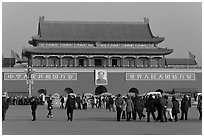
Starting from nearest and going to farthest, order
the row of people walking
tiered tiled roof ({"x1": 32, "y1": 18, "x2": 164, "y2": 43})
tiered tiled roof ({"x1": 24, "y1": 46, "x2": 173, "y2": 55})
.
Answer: the row of people walking, tiered tiled roof ({"x1": 24, "y1": 46, "x2": 173, "y2": 55}), tiered tiled roof ({"x1": 32, "y1": 18, "x2": 164, "y2": 43})

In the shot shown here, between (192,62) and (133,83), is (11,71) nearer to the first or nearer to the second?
(133,83)

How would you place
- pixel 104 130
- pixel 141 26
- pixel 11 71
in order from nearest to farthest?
pixel 104 130 → pixel 11 71 → pixel 141 26

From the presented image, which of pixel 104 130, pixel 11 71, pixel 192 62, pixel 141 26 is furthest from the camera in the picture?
pixel 192 62

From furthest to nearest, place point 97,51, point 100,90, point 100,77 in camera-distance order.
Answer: point 100,90, point 97,51, point 100,77

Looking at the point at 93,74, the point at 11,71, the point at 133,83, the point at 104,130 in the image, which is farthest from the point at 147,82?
the point at 104,130

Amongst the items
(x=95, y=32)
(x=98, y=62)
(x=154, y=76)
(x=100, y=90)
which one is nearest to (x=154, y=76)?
(x=154, y=76)

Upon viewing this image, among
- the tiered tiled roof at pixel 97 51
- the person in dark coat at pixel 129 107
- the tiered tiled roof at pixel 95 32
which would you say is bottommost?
the person in dark coat at pixel 129 107

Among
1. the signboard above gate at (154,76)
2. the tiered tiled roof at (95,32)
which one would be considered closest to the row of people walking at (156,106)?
the signboard above gate at (154,76)

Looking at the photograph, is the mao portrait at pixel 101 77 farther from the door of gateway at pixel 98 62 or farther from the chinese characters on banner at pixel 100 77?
the door of gateway at pixel 98 62

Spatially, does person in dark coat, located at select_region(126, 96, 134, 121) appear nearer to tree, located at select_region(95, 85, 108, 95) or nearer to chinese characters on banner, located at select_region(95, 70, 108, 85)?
chinese characters on banner, located at select_region(95, 70, 108, 85)

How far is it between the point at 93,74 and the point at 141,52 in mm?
5560

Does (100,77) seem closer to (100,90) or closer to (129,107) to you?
(100,90)

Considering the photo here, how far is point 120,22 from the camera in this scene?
59781mm

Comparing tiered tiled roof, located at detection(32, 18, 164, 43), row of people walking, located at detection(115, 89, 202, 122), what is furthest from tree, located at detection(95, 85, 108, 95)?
row of people walking, located at detection(115, 89, 202, 122)
